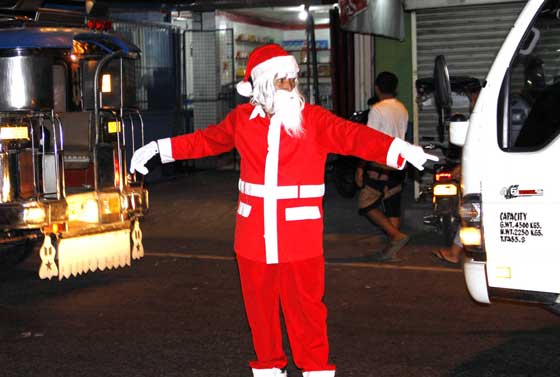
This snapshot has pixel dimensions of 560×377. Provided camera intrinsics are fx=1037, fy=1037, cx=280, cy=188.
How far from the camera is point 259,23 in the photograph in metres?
21.2

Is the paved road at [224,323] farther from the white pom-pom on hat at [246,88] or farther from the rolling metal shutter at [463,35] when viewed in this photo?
the rolling metal shutter at [463,35]

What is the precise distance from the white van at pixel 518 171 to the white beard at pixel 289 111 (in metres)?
1.08

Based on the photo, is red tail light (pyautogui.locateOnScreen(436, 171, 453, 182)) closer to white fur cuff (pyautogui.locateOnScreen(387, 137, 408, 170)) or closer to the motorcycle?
the motorcycle

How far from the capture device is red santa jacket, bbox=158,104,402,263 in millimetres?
5828

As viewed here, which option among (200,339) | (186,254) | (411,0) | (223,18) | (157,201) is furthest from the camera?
(223,18)

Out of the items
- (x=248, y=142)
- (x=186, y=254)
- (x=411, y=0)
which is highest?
(x=411, y=0)

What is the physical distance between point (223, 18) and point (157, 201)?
5.51 metres

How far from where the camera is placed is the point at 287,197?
586cm

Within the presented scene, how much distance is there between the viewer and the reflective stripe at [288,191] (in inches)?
230

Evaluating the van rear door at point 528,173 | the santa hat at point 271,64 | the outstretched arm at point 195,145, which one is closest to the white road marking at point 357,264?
the van rear door at point 528,173

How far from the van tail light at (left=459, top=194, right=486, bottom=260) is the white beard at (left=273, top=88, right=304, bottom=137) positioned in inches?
44.0

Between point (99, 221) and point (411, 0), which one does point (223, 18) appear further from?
point (99, 221)

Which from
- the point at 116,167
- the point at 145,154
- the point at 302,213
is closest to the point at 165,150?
the point at 145,154

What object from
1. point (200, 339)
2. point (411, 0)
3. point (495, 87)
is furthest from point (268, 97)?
point (411, 0)
